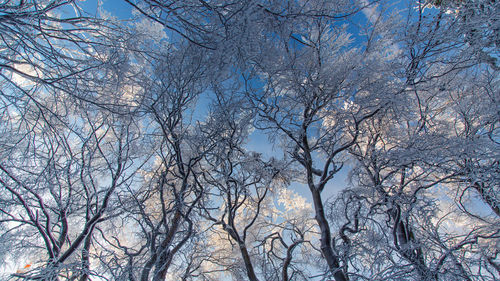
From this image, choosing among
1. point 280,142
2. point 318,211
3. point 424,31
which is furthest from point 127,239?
point 424,31

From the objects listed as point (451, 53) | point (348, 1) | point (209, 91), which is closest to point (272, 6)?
point (348, 1)

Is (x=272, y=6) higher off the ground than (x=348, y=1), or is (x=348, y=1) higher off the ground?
(x=348, y=1)

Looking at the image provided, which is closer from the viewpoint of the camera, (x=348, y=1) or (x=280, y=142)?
(x=348, y=1)

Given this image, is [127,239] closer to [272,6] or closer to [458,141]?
[272,6]

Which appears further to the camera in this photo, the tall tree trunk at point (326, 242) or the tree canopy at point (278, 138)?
the tall tree trunk at point (326, 242)

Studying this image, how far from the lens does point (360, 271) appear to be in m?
3.27

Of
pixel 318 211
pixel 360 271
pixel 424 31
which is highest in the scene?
pixel 424 31

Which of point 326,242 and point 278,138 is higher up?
point 278,138

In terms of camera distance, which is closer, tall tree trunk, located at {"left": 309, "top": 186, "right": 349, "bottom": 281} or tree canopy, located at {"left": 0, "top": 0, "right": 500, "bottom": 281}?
tree canopy, located at {"left": 0, "top": 0, "right": 500, "bottom": 281}

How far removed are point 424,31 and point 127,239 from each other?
8882 millimetres

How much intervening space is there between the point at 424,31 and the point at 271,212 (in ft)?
15.7

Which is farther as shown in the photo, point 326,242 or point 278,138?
point 278,138

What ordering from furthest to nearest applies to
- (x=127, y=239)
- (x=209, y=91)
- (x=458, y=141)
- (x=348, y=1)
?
(x=127, y=239) < (x=209, y=91) < (x=458, y=141) < (x=348, y=1)

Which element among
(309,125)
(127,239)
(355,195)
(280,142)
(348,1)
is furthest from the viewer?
(127,239)
